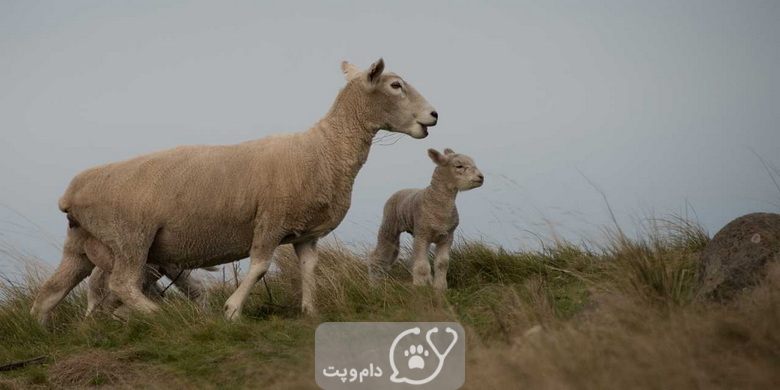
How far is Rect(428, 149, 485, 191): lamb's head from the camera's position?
33.6 ft

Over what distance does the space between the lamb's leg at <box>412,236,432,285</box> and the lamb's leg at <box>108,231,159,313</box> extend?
9.13ft

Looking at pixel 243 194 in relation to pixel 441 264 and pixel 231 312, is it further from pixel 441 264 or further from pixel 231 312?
pixel 441 264

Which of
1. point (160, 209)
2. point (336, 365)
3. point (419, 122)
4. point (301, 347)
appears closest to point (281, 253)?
point (160, 209)

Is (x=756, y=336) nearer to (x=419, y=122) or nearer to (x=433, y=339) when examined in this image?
(x=433, y=339)

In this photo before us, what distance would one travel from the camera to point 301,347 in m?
7.65

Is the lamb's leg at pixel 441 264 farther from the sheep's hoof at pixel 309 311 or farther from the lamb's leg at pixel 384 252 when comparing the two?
the sheep's hoof at pixel 309 311

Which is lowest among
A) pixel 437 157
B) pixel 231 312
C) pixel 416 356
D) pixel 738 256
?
pixel 231 312

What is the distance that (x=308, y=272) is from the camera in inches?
367

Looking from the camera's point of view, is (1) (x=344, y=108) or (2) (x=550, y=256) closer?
(1) (x=344, y=108)

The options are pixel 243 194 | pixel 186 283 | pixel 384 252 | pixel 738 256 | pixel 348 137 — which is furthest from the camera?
pixel 384 252

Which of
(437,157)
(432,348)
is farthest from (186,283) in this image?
(432,348)

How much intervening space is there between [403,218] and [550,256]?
6.17ft

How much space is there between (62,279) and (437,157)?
444 cm

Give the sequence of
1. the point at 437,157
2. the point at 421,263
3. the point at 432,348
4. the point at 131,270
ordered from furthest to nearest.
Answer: the point at 437,157 < the point at 421,263 < the point at 131,270 < the point at 432,348
